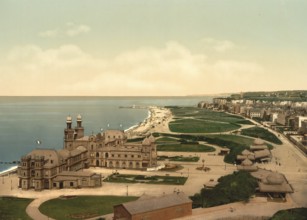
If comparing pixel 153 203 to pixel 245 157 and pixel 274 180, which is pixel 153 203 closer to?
pixel 274 180

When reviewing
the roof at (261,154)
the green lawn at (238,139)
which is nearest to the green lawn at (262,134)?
the green lawn at (238,139)

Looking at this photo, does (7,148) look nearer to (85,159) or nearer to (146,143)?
(85,159)

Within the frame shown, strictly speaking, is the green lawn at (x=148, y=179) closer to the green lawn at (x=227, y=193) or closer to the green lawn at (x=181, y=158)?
the green lawn at (x=227, y=193)

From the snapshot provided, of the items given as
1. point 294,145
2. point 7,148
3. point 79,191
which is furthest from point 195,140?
point 79,191

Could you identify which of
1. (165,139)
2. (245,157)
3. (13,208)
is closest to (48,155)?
(13,208)

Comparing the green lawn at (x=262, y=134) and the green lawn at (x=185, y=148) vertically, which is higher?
the green lawn at (x=262, y=134)

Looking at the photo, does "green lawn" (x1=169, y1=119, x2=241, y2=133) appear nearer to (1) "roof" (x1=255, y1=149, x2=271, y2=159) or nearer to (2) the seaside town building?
(1) "roof" (x1=255, y1=149, x2=271, y2=159)
